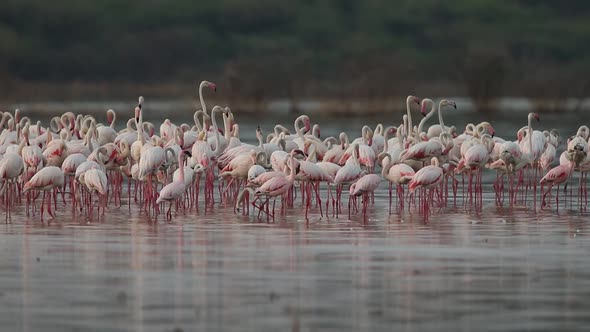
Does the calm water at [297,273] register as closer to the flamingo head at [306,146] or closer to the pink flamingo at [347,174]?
the pink flamingo at [347,174]

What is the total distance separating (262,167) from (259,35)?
65.9 m

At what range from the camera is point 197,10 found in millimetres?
82000

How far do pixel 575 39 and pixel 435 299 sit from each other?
71.9 metres

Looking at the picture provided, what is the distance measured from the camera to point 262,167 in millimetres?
17266

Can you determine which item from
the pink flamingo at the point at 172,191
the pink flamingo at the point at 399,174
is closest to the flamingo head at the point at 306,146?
the pink flamingo at the point at 399,174

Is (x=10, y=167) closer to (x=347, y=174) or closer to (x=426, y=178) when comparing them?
(x=347, y=174)

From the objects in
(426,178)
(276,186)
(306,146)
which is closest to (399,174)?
(426,178)

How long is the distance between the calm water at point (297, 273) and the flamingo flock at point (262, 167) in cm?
46

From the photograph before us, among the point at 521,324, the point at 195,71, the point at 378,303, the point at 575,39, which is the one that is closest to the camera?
the point at 521,324

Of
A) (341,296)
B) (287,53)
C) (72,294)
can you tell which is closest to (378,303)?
(341,296)

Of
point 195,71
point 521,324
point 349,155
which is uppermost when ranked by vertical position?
point 195,71

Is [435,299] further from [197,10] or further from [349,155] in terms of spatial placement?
[197,10]

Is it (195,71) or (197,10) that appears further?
(197,10)

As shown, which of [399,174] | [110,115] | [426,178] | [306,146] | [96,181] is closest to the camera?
[96,181]
